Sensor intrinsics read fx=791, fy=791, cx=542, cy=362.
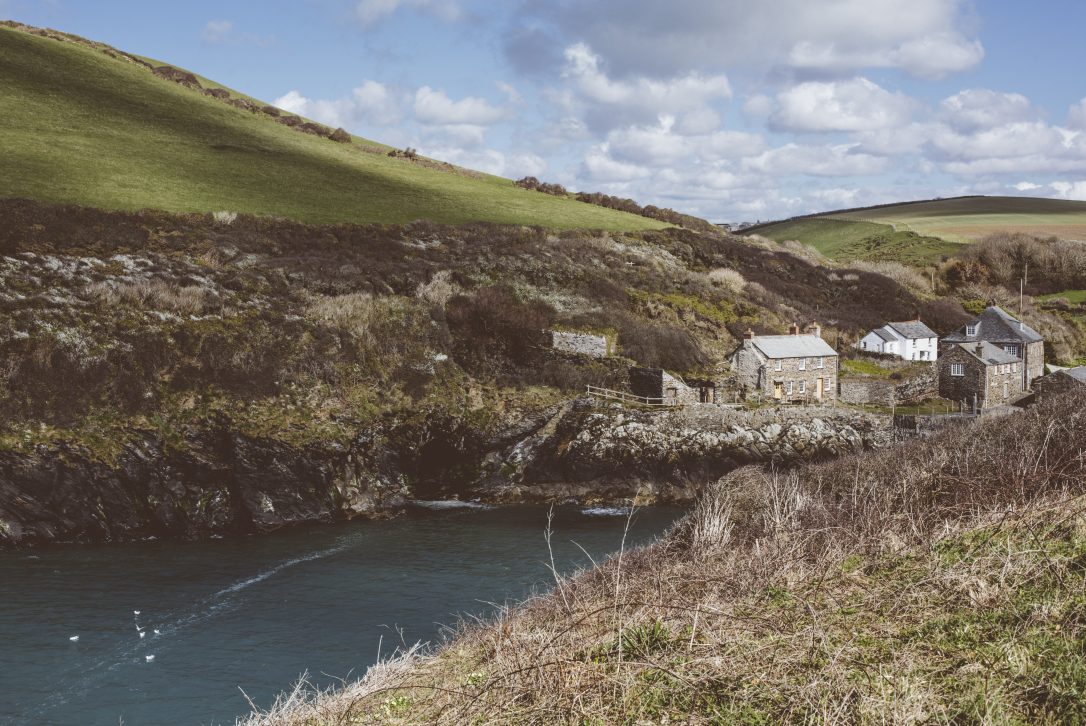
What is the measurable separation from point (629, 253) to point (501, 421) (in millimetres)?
34921

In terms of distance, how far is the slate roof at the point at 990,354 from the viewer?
2203 inches

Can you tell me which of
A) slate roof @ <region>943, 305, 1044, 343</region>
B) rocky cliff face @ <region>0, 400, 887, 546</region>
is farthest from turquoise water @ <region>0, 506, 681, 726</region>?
slate roof @ <region>943, 305, 1044, 343</region>

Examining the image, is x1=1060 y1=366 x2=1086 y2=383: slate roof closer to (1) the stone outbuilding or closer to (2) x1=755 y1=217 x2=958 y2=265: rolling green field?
(1) the stone outbuilding

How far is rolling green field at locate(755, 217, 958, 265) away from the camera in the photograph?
115m

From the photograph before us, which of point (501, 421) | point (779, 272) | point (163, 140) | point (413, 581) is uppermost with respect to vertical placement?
point (163, 140)

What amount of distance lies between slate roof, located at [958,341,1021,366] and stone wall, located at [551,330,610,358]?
26.1m

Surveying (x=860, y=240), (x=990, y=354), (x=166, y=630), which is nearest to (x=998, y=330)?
(x=990, y=354)

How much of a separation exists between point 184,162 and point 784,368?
57716 millimetres

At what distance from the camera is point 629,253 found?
78188mm

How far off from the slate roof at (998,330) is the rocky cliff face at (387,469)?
59.2 ft

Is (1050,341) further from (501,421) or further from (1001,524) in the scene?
(1001,524)

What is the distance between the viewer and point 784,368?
54656 millimetres

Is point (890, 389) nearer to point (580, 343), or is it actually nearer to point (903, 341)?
point (903, 341)

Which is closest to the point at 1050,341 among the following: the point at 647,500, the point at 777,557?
the point at 647,500
